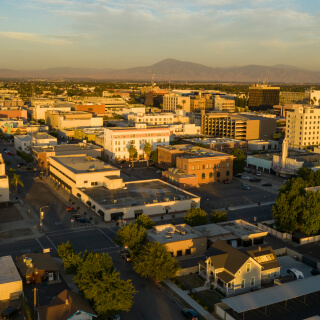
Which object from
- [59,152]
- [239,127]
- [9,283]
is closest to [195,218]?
[9,283]

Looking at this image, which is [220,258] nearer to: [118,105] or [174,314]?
[174,314]

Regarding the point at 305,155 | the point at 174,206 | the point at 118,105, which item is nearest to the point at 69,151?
the point at 174,206

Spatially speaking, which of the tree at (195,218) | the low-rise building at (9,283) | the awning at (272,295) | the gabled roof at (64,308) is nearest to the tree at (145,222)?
the tree at (195,218)

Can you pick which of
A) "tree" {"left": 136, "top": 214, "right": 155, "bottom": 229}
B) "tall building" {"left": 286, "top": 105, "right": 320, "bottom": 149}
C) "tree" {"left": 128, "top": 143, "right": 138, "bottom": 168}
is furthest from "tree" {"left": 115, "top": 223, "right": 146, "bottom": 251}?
"tall building" {"left": 286, "top": 105, "right": 320, "bottom": 149}

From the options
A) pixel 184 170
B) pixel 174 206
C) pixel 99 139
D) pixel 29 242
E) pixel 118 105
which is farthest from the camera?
pixel 118 105

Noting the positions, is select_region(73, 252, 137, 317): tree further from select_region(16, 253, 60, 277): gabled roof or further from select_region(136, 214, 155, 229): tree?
select_region(136, 214, 155, 229): tree

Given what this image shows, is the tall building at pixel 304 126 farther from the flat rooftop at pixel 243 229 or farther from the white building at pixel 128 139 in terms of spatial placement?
the flat rooftop at pixel 243 229
